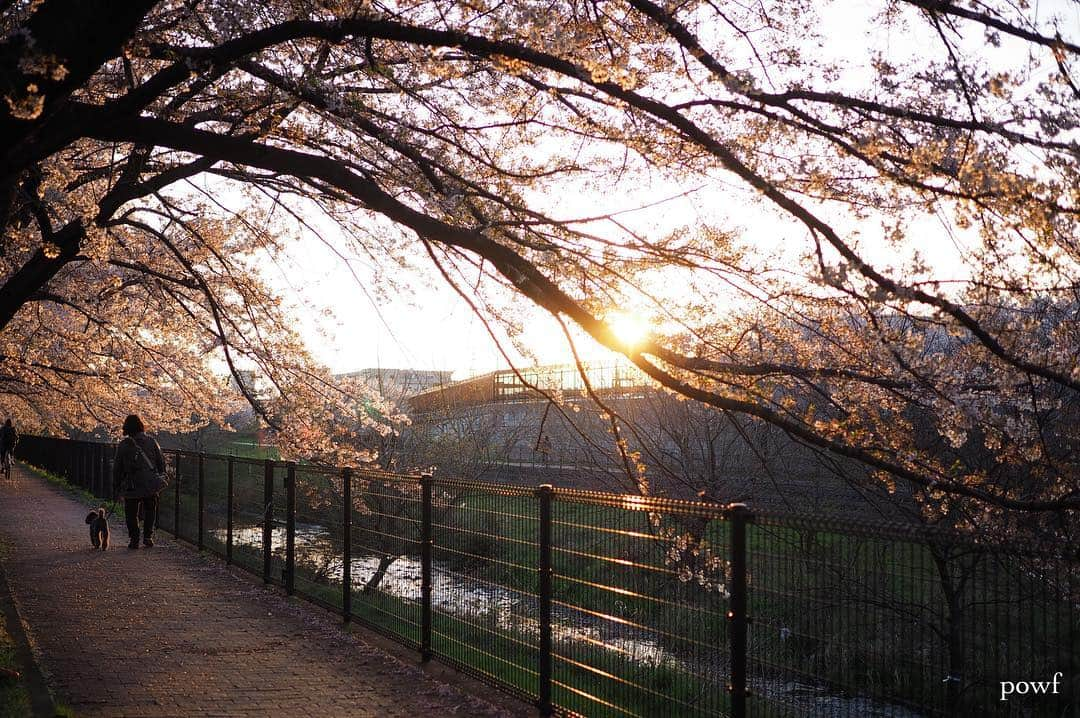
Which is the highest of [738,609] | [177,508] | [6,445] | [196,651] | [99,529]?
[738,609]

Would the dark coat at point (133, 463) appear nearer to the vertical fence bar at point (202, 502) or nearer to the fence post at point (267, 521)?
the vertical fence bar at point (202, 502)

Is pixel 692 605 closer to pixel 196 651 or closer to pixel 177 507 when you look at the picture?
pixel 196 651

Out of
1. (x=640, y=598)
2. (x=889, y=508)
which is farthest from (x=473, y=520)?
(x=889, y=508)

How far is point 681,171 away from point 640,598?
3.01 meters

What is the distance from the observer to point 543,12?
630cm

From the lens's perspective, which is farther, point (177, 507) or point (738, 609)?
point (177, 507)

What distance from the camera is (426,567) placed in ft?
25.8

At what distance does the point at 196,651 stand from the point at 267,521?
380cm

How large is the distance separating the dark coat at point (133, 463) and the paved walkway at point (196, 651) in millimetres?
1035

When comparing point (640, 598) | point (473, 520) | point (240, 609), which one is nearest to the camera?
point (640, 598)

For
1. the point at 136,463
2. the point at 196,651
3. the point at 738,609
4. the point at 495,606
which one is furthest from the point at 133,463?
the point at 738,609

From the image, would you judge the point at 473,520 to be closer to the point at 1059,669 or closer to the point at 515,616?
the point at 515,616

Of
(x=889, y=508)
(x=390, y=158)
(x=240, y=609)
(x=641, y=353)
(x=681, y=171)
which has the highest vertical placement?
(x=390, y=158)

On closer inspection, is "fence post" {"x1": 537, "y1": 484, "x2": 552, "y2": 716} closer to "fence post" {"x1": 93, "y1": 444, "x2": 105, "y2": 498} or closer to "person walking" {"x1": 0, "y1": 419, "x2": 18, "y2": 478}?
"fence post" {"x1": 93, "y1": 444, "x2": 105, "y2": 498}
